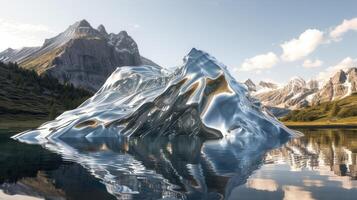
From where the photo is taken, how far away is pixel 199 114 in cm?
6147

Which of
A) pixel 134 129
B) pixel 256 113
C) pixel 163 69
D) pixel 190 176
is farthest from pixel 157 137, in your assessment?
pixel 190 176

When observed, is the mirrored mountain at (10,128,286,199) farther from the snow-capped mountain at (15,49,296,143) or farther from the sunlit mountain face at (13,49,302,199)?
the snow-capped mountain at (15,49,296,143)

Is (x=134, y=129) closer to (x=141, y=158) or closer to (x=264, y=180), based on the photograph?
(x=141, y=158)

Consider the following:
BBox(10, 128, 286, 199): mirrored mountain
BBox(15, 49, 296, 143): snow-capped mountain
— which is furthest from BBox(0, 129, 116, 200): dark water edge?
BBox(15, 49, 296, 143): snow-capped mountain

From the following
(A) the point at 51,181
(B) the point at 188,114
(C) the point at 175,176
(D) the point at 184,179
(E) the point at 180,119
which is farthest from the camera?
(E) the point at 180,119

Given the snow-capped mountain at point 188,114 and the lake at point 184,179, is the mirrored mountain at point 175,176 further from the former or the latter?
the snow-capped mountain at point 188,114

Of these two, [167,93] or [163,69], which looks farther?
[163,69]

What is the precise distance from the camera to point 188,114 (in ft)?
211

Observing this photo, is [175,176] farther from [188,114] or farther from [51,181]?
[188,114]

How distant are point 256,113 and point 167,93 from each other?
50.0 ft

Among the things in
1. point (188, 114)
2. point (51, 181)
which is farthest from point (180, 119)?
point (51, 181)

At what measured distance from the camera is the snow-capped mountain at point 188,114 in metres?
60.4

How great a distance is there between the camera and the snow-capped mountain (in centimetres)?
6038

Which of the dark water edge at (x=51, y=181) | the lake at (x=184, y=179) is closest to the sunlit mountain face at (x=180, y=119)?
the lake at (x=184, y=179)
